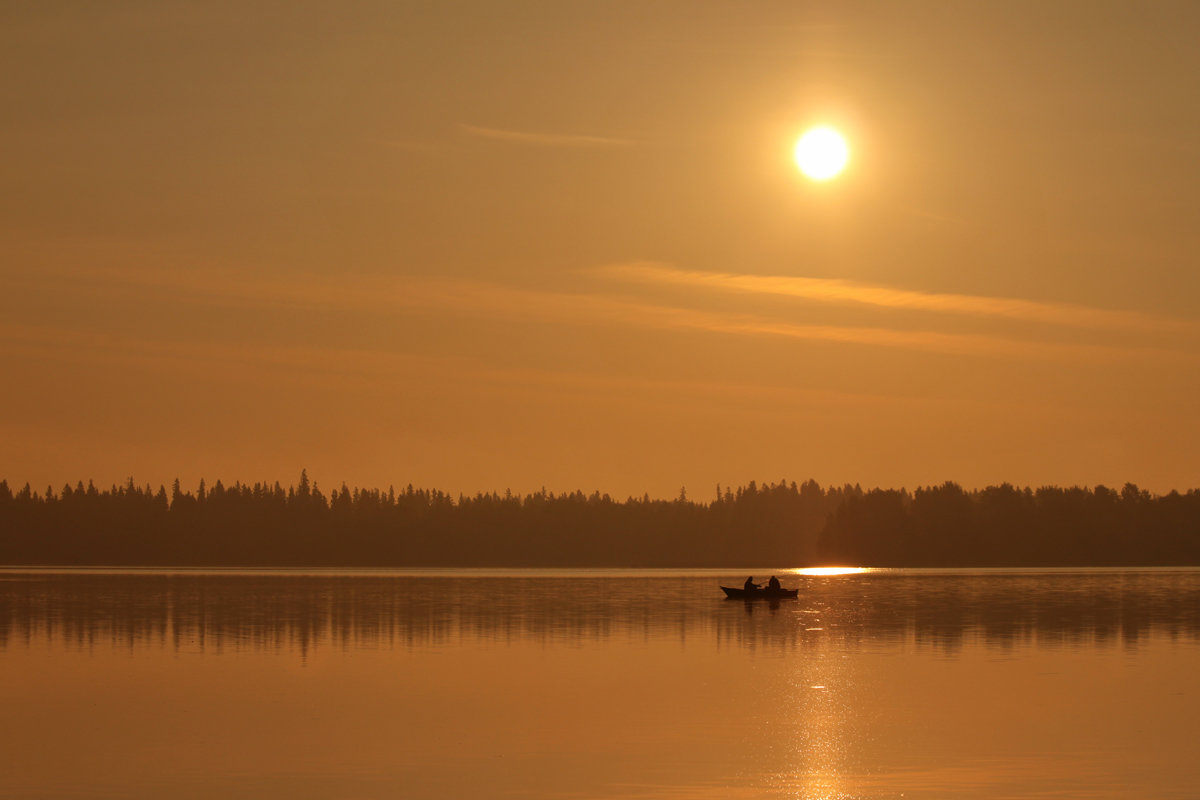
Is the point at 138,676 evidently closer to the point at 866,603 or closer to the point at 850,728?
the point at 850,728

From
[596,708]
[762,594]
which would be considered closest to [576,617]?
[762,594]

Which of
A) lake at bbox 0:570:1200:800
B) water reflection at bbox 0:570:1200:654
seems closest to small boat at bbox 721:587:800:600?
water reflection at bbox 0:570:1200:654

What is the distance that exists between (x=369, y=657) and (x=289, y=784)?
86.2ft

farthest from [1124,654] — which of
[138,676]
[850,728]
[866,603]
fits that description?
[866,603]

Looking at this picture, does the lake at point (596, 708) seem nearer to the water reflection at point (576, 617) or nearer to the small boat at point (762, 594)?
the water reflection at point (576, 617)

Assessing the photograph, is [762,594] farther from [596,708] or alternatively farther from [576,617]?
[596,708]

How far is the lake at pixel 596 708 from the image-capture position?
30422 mm

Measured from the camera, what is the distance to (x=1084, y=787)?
29.4m

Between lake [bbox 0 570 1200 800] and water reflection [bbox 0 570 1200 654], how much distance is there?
583mm

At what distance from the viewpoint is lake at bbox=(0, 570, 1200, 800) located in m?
30.4

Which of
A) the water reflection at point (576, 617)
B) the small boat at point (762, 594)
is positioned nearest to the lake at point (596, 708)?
the water reflection at point (576, 617)

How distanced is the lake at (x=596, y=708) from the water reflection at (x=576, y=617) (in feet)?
1.91

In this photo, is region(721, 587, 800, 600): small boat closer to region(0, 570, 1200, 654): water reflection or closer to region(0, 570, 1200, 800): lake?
region(0, 570, 1200, 654): water reflection

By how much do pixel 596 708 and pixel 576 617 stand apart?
4144cm
